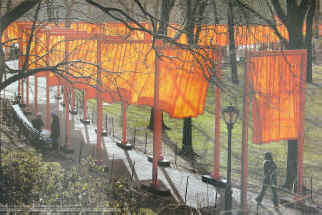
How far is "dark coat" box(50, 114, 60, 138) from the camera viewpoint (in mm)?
7376

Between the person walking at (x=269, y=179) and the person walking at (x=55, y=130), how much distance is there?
268cm

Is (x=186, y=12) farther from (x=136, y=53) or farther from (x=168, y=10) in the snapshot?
(x=136, y=53)

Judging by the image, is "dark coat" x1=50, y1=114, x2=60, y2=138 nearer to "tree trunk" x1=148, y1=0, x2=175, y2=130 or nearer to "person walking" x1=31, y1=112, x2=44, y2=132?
"person walking" x1=31, y1=112, x2=44, y2=132

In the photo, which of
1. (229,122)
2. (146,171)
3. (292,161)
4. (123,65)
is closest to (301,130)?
(292,161)

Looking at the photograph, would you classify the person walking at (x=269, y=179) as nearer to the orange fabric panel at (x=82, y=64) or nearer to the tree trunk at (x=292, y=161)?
the tree trunk at (x=292, y=161)

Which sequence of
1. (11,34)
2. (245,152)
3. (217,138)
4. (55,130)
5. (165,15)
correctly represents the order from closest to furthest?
(11,34) → (165,15) → (55,130) → (245,152) → (217,138)

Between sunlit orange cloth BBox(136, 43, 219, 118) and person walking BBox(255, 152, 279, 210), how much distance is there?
114cm

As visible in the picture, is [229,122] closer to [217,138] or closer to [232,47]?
[217,138]

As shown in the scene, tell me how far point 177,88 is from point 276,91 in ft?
4.34

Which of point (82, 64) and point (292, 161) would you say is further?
point (292, 161)

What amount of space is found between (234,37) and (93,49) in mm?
1815

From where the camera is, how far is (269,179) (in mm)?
7688

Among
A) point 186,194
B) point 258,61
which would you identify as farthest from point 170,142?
point 258,61

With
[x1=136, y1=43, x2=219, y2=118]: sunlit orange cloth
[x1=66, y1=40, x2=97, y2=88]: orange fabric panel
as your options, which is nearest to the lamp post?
[x1=136, y1=43, x2=219, y2=118]: sunlit orange cloth
